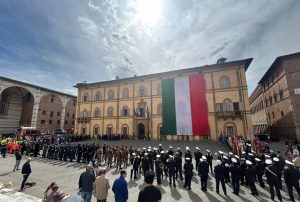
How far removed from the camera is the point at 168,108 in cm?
2714

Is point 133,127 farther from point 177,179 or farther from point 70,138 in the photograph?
point 177,179

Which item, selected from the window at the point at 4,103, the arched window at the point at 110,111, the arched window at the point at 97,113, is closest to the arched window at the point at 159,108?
the arched window at the point at 110,111

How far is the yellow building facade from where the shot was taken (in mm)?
24297

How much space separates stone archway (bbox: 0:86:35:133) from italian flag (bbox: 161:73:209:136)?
111ft

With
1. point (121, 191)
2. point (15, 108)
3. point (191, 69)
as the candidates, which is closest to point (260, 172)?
point (121, 191)

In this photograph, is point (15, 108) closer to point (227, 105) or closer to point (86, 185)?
point (86, 185)

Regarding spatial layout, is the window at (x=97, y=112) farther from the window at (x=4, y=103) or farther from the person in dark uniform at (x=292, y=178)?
the person in dark uniform at (x=292, y=178)

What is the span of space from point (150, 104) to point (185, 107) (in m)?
6.89

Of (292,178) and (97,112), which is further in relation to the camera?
(97,112)

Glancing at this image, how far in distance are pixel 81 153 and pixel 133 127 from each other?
16354mm

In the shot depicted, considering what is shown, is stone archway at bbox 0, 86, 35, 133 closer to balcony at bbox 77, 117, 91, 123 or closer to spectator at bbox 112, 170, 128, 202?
balcony at bbox 77, 117, 91, 123

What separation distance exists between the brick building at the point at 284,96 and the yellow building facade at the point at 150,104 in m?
5.45

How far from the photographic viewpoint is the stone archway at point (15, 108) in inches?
1452

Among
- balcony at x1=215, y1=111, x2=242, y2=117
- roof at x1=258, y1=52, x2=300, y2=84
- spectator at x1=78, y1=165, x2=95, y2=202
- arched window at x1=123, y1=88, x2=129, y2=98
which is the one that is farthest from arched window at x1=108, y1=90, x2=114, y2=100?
roof at x1=258, y1=52, x2=300, y2=84
